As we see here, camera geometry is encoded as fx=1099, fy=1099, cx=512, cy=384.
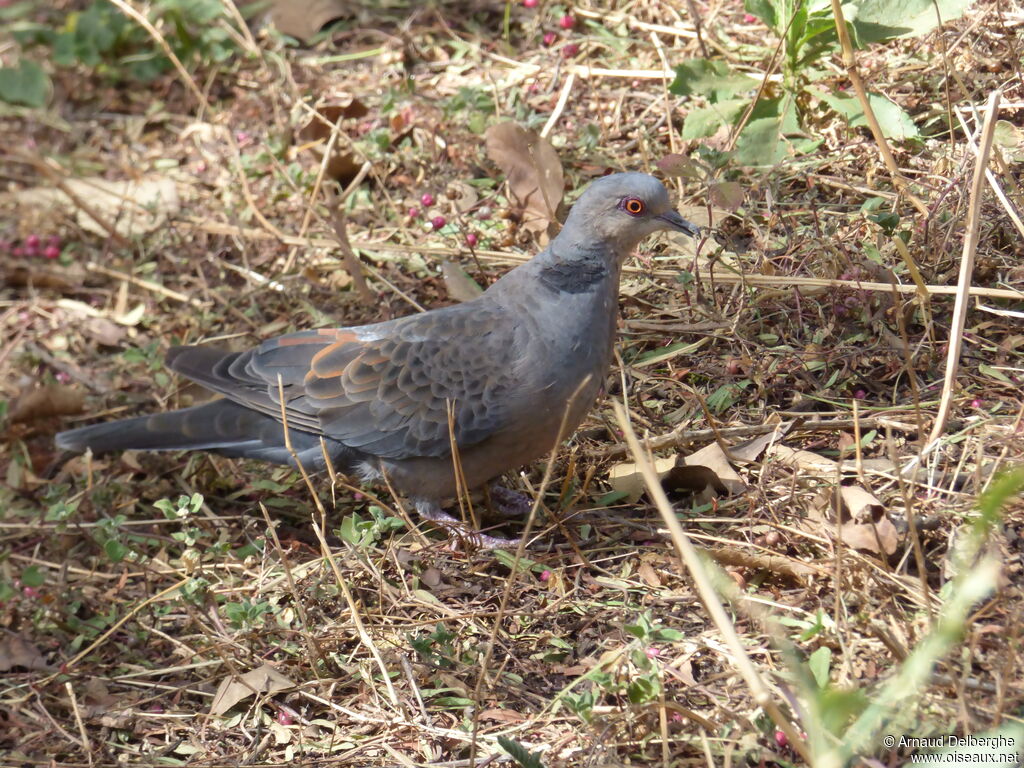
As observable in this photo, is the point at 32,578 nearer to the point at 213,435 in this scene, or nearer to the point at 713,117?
the point at 213,435

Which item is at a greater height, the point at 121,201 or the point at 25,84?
the point at 25,84

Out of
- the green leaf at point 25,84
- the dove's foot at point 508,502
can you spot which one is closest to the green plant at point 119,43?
the green leaf at point 25,84

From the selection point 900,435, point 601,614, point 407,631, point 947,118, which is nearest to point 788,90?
point 947,118

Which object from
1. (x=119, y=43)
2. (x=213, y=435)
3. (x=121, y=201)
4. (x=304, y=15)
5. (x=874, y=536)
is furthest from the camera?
(x=119, y=43)

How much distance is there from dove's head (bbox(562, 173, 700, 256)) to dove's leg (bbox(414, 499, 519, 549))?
1082 mm

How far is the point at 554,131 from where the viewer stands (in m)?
5.28

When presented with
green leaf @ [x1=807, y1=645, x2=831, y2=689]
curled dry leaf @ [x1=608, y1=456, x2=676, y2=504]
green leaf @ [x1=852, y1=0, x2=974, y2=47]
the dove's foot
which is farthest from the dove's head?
green leaf @ [x1=807, y1=645, x2=831, y2=689]

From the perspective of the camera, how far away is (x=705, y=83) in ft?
14.9

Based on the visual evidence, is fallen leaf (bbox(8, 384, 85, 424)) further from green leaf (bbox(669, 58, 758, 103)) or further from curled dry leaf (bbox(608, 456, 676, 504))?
green leaf (bbox(669, 58, 758, 103))

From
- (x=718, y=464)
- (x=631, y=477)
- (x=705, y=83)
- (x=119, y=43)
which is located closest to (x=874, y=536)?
(x=718, y=464)

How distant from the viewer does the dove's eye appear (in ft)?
12.4

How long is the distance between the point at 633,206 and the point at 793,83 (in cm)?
126

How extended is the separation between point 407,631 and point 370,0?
422 cm

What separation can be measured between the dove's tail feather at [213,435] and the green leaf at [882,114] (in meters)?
2.40
